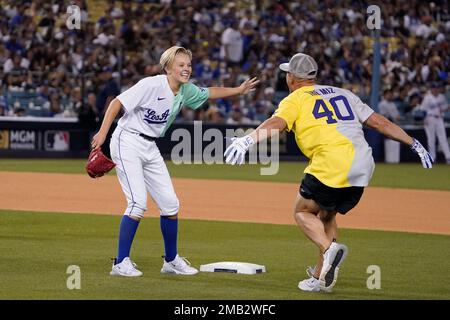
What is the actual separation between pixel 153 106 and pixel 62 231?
4.24 m

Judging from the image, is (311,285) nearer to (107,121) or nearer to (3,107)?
(107,121)

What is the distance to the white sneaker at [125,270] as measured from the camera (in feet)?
31.7

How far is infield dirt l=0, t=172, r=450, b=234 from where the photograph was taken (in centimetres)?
1580

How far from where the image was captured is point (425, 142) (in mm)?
29359

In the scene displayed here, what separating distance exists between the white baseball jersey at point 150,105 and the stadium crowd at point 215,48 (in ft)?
57.6

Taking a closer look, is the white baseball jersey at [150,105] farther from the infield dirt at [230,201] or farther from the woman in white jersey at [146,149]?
the infield dirt at [230,201]


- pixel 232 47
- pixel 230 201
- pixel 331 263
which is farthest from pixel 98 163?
pixel 232 47

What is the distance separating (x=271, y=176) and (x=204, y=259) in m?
12.6

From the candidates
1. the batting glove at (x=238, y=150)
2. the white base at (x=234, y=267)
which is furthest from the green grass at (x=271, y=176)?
the batting glove at (x=238, y=150)

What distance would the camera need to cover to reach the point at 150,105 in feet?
32.2

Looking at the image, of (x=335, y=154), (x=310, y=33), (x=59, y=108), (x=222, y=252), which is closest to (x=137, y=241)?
(x=222, y=252)
